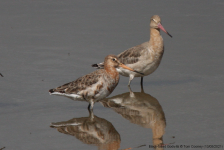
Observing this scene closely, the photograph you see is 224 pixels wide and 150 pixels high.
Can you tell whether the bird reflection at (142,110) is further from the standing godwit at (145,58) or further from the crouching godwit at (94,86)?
the standing godwit at (145,58)

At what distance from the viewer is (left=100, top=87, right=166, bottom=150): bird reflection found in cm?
873

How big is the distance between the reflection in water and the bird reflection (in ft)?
2.10

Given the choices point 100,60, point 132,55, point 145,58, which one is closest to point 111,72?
point 145,58

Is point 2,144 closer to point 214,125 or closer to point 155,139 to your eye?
point 155,139

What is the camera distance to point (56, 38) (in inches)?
565

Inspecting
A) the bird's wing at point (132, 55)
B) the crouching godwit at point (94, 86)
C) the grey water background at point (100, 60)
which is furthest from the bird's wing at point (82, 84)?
the bird's wing at point (132, 55)

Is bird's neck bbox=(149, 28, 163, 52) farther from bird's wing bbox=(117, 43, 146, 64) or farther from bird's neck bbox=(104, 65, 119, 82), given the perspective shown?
bird's neck bbox=(104, 65, 119, 82)

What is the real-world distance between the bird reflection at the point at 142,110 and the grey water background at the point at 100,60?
17 cm

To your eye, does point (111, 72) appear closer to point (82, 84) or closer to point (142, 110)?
point (82, 84)

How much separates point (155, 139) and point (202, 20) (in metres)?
8.46

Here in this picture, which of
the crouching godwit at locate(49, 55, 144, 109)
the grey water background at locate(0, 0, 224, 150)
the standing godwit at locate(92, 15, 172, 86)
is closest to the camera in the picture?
the grey water background at locate(0, 0, 224, 150)

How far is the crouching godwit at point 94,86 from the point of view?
9.65 metres

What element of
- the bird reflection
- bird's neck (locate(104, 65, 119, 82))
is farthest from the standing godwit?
bird's neck (locate(104, 65, 119, 82))

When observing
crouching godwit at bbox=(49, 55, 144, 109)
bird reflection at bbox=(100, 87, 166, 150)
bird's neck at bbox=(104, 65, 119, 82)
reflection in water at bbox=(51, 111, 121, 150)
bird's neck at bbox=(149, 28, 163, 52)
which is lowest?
reflection in water at bbox=(51, 111, 121, 150)
